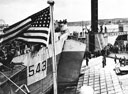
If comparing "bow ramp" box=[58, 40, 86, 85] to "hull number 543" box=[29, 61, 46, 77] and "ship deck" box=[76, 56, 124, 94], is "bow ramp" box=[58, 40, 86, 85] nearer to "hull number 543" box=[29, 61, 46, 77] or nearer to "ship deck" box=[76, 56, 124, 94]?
"ship deck" box=[76, 56, 124, 94]

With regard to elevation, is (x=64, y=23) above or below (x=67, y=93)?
above

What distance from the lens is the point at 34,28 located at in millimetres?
5309

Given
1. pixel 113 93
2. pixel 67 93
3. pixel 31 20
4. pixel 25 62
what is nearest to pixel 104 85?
pixel 113 93

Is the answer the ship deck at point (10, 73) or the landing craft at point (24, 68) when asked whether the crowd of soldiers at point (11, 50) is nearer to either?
the landing craft at point (24, 68)

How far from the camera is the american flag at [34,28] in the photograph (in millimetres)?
5000

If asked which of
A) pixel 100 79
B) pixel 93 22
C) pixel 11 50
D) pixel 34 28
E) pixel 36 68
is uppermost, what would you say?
pixel 93 22

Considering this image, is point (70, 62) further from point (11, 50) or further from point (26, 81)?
point (11, 50)

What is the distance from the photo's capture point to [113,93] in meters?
10.5

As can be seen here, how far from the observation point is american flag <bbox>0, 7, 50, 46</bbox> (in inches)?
197

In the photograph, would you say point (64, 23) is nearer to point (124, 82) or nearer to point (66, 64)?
point (66, 64)

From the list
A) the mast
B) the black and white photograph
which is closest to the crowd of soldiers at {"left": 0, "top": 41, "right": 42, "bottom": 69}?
the black and white photograph

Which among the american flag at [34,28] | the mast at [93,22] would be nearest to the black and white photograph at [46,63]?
the american flag at [34,28]

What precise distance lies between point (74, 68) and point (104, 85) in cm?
213

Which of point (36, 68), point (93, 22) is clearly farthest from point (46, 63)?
point (93, 22)
